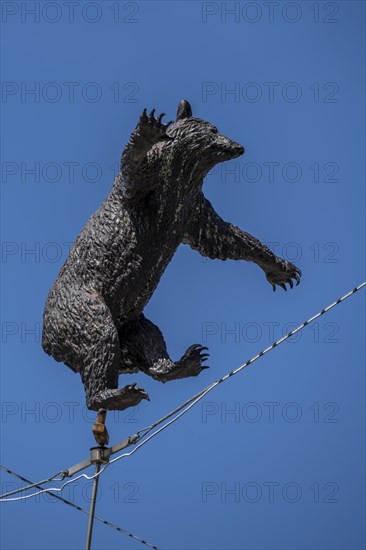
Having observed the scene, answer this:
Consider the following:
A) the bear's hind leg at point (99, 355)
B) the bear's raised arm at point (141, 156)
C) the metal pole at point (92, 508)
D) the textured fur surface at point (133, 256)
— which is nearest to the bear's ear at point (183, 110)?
the textured fur surface at point (133, 256)

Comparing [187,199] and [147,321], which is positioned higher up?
[187,199]

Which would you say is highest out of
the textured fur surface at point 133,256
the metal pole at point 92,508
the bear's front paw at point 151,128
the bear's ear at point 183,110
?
the bear's ear at point 183,110

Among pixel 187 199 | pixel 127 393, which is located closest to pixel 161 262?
pixel 187 199

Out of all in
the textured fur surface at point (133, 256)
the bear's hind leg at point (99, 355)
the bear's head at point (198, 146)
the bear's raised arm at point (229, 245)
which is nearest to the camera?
the bear's hind leg at point (99, 355)

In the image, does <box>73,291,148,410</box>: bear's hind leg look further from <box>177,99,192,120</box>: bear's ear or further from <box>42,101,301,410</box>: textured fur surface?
<box>177,99,192,120</box>: bear's ear

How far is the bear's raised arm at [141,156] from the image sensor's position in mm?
7809

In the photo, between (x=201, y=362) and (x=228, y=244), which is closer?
(x=201, y=362)

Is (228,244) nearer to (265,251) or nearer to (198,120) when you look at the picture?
(265,251)

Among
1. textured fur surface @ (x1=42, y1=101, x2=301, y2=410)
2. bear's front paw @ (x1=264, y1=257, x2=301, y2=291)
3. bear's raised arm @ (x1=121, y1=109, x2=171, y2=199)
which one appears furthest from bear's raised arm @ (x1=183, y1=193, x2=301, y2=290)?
bear's raised arm @ (x1=121, y1=109, x2=171, y2=199)

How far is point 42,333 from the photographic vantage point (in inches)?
326

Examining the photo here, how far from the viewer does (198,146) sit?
8.16 meters

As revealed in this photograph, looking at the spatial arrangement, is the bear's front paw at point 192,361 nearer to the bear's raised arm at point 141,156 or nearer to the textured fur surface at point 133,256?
the textured fur surface at point 133,256

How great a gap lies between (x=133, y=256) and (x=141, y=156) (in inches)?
24.0

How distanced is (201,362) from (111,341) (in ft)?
2.08
